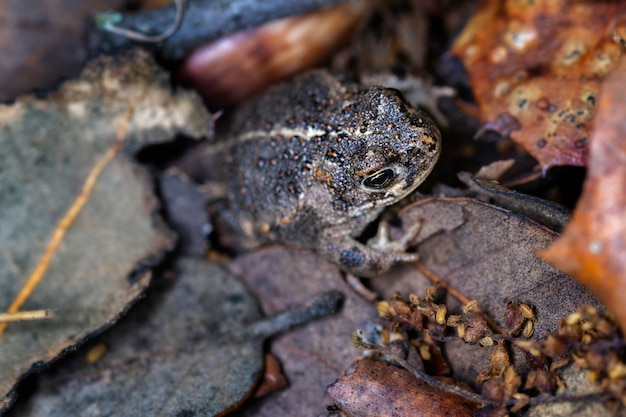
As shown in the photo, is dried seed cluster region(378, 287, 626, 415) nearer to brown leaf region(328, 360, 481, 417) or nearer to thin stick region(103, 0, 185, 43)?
brown leaf region(328, 360, 481, 417)

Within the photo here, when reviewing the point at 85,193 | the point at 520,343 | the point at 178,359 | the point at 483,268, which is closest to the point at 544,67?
the point at 483,268

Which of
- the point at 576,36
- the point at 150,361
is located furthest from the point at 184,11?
the point at 576,36

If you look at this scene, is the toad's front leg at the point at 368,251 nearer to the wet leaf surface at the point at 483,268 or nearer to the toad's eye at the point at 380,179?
the wet leaf surface at the point at 483,268

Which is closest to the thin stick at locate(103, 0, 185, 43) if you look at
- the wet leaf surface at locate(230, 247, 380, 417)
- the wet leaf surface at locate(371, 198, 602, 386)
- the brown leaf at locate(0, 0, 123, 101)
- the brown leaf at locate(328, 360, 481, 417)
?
the brown leaf at locate(0, 0, 123, 101)

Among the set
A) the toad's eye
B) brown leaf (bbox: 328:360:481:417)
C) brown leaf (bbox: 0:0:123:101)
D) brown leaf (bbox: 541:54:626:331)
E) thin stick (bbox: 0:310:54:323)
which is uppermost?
brown leaf (bbox: 0:0:123:101)

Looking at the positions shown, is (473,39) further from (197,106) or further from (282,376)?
(282,376)

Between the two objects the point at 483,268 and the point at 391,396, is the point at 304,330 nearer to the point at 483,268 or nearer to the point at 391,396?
the point at 391,396
